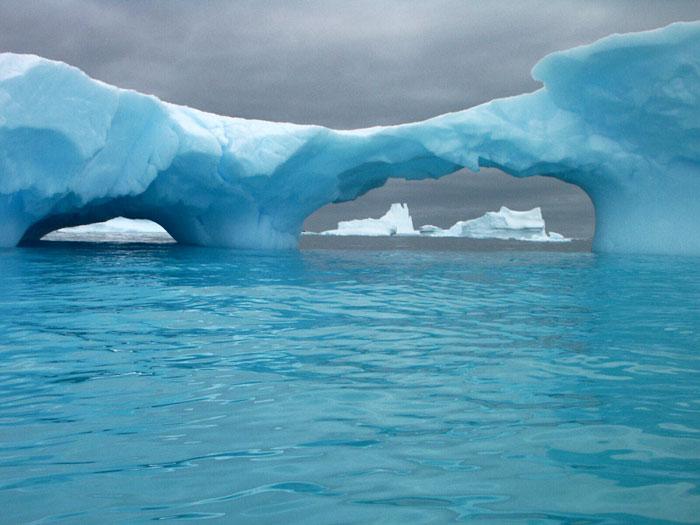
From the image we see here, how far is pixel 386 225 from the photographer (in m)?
70.6

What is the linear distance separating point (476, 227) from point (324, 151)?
43659mm

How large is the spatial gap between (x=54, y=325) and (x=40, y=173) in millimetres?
8361

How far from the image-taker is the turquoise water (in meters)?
1.79

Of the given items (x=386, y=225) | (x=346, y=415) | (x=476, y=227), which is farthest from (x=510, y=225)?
(x=346, y=415)

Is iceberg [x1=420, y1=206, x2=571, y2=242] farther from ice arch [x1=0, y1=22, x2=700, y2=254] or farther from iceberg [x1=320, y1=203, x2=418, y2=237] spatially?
ice arch [x1=0, y1=22, x2=700, y2=254]

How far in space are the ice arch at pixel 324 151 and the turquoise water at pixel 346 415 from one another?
7.17m

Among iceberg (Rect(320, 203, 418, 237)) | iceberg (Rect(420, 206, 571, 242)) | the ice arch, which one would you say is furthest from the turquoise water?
iceberg (Rect(320, 203, 418, 237))

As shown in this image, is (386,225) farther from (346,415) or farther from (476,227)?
(346,415)

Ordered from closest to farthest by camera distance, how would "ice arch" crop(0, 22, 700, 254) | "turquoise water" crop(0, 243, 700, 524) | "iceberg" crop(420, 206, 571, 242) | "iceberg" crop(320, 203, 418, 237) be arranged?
"turquoise water" crop(0, 243, 700, 524) → "ice arch" crop(0, 22, 700, 254) → "iceberg" crop(420, 206, 571, 242) → "iceberg" crop(320, 203, 418, 237)

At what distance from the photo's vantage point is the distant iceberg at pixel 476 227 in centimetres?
5225

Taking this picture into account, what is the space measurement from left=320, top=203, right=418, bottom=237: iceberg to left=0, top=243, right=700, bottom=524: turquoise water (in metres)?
64.6

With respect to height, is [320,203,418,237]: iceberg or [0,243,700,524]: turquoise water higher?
[320,203,418,237]: iceberg

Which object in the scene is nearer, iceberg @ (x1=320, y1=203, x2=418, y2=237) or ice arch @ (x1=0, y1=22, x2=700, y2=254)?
ice arch @ (x1=0, y1=22, x2=700, y2=254)

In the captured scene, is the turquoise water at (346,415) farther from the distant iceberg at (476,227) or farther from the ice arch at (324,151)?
the distant iceberg at (476,227)
